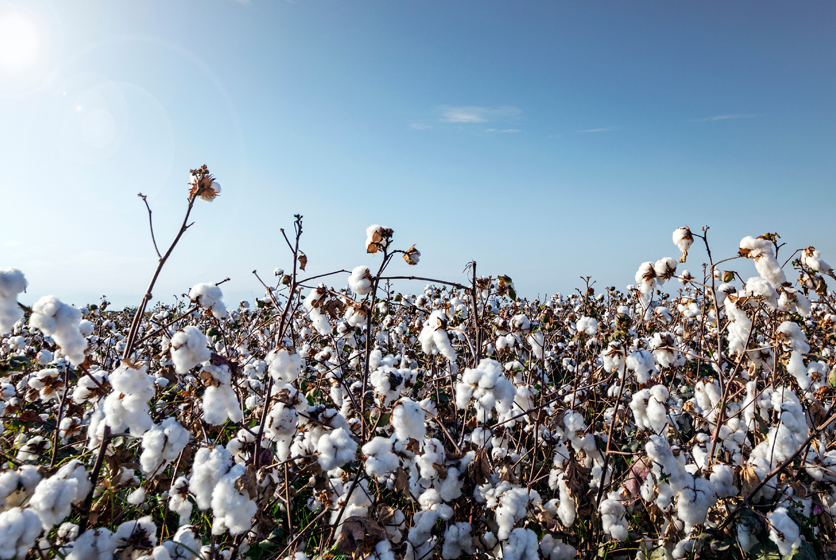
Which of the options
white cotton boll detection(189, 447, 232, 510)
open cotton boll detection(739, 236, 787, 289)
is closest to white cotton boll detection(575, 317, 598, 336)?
open cotton boll detection(739, 236, 787, 289)

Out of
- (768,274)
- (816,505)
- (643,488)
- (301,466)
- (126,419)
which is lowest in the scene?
(816,505)

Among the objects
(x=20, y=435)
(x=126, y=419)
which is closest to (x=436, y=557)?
(x=126, y=419)

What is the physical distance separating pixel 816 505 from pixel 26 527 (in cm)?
416

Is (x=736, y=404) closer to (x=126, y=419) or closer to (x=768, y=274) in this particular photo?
(x=768, y=274)

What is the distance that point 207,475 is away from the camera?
67.4 inches

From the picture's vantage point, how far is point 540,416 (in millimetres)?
3031

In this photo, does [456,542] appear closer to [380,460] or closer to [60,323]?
[380,460]

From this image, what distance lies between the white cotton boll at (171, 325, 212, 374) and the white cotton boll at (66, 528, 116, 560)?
28.0 inches

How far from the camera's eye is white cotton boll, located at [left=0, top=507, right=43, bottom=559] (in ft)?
4.47

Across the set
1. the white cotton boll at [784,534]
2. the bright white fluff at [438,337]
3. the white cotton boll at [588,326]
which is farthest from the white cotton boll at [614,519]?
the white cotton boll at [588,326]


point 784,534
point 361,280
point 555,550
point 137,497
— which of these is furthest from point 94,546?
point 784,534

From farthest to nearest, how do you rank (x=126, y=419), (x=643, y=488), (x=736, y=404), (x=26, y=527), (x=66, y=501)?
(x=736, y=404) → (x=643, y=488) → (x=126, y=419) → (x=66, y=501) → (x=26, y=527)

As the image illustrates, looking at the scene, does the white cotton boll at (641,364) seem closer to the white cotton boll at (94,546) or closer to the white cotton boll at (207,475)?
the white cotton boll at (207,475)

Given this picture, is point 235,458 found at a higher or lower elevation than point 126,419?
lower
